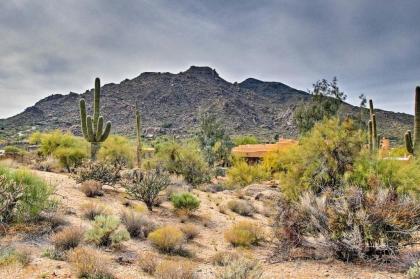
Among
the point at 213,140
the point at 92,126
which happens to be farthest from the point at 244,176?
the point at 213,140

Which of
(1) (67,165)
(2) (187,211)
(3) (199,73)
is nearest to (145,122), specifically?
(3) (199,73)

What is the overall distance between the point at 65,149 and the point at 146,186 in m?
12.8

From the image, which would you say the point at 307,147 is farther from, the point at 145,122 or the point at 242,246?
the point at 145,122

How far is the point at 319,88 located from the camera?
40688 millimetres

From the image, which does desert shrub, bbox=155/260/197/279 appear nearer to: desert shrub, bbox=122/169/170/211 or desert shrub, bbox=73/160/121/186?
desert shrub, bbox=122/169/170/211

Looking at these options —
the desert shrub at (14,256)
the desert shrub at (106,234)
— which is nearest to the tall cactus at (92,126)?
the desert shrub at (106,234)

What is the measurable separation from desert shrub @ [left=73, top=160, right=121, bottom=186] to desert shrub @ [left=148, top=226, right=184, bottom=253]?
7423mm

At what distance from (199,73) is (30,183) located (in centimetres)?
11450

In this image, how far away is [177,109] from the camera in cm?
9325

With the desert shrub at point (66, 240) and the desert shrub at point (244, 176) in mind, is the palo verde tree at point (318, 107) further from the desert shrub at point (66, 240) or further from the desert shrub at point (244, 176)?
the desert shrub at point (66, 240)

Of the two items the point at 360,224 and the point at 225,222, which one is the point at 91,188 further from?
the point at 360,224

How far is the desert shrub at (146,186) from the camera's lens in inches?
602

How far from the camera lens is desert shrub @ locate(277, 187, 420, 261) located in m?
9.37

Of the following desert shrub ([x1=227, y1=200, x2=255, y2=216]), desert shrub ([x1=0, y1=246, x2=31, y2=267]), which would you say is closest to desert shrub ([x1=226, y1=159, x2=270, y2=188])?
desert shrub ([x1=227, y1=200, x2=255, y2=216])
